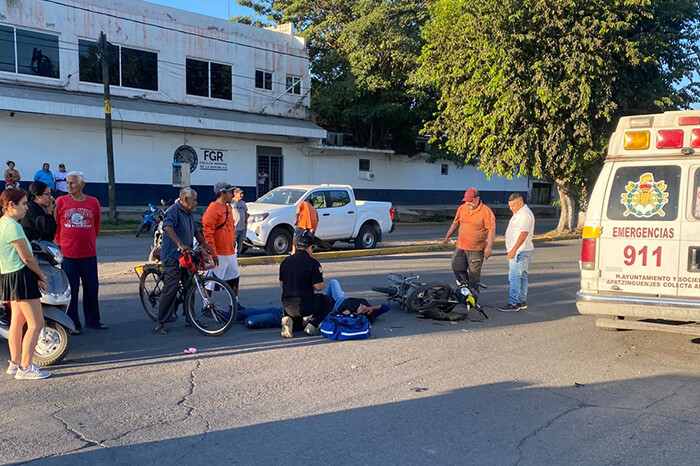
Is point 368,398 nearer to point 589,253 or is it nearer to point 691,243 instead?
point 589,253

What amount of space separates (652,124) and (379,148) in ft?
82.0

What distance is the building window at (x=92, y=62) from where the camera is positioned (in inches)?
845

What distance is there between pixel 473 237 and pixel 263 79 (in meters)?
20.4

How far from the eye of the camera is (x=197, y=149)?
24500mm

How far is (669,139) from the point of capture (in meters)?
6.27

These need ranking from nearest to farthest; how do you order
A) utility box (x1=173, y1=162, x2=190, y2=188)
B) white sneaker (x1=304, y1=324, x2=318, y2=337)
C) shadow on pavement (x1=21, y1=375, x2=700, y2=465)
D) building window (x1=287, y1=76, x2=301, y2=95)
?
shadow on pavement (x1=21, y1=375, x2=700, y2=465), white sneaker (x1=304, y1=324, x2=318, y2=337), utility box (x1=173, y1=162, x2=190, y2=188), building window (x1=287, y1=76, x2=301, y2=95)

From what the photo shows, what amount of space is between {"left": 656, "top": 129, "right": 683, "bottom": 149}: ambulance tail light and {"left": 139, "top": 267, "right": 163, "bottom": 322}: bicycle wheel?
239 inches

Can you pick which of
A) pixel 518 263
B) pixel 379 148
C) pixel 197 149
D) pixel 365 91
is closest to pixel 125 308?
pixel 518 263

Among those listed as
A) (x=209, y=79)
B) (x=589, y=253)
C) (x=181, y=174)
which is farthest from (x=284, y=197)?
(x=209, y=79)

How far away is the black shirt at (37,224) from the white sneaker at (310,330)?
9.87 ft

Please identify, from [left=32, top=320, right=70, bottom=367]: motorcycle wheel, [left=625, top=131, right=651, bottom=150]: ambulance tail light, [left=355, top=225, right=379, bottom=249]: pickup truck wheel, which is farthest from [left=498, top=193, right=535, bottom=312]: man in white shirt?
[left=355, top=225, right=379, bottom=249]: pickup truck wheel

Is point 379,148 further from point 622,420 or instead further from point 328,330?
point 622,420

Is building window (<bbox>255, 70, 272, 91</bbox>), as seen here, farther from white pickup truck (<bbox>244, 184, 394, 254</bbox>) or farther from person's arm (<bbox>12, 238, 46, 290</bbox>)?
person's arm (<bbox>12, 238, 46, 290</bbox>)

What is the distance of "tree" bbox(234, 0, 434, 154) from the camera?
86.5 ft
